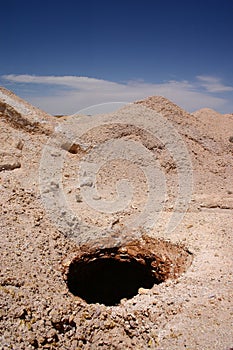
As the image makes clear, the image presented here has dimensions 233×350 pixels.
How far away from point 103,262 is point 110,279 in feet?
1.63

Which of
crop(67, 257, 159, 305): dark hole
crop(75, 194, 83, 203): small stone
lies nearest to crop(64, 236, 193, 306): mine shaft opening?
crop(67, 257, 159, 305): dark hole

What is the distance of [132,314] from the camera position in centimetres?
365

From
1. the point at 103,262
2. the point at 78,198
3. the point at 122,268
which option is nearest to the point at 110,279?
the point at 122,268

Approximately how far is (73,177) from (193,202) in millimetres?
2775

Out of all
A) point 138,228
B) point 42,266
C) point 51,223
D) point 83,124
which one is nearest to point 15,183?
point 51,223

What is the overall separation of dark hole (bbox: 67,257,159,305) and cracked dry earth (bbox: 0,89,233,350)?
25 mm

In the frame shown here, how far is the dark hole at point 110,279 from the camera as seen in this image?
5219 mm

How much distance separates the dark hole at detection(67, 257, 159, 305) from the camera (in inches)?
205

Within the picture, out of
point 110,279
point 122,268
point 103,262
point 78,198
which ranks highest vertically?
point 78,198

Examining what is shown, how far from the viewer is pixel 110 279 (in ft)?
18.8

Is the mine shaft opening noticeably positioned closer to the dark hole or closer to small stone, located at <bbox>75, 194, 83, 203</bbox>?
the dark hole

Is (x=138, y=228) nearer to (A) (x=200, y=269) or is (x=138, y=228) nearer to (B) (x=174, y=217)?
(B) (x=174, y=217)

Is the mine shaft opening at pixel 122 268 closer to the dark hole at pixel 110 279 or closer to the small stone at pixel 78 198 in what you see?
the dark hole at pixel 110 279

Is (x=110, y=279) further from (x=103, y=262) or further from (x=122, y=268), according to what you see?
(x=103, y=262)
